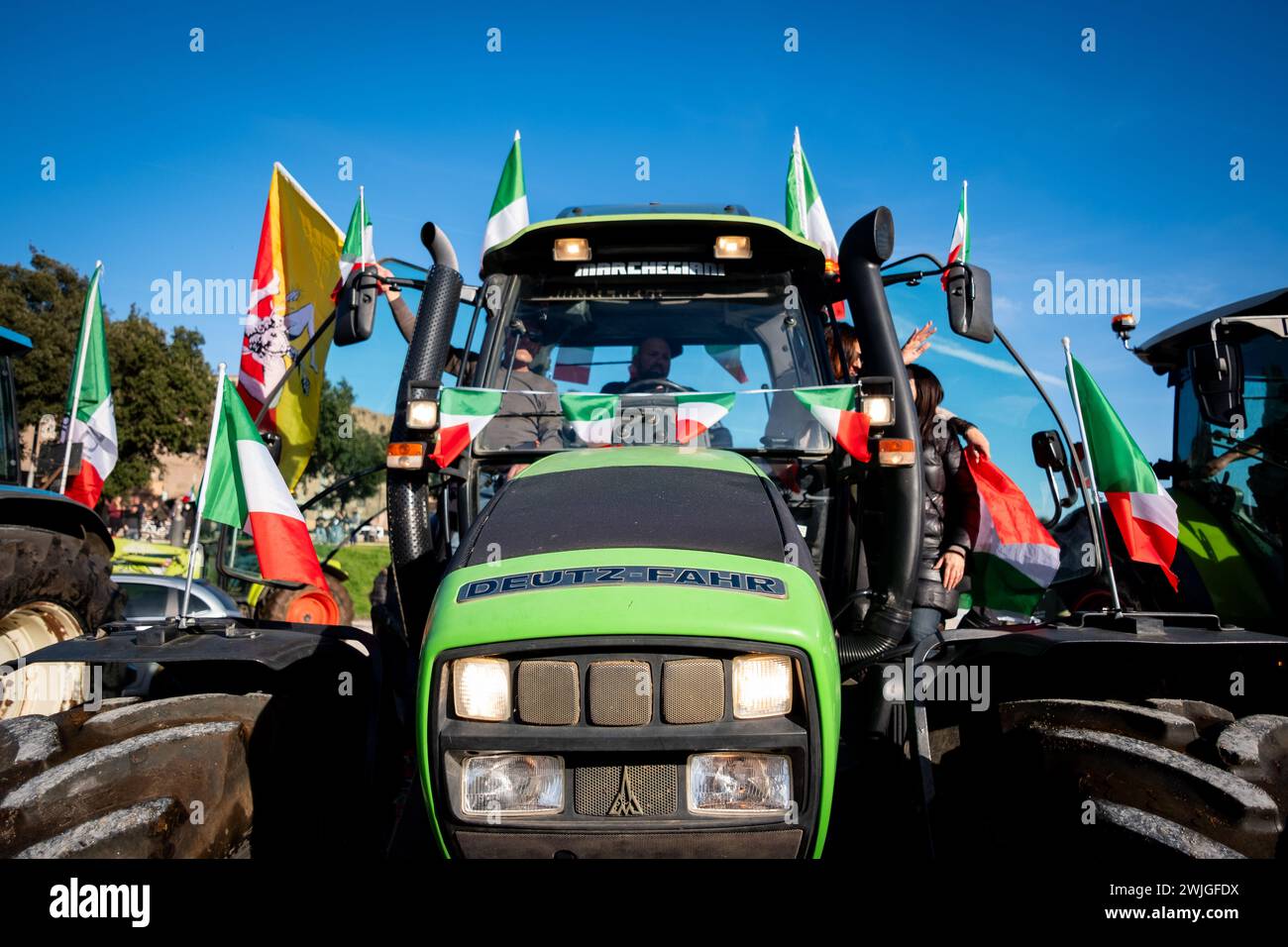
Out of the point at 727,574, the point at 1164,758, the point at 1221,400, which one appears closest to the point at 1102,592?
the point at 1221,400

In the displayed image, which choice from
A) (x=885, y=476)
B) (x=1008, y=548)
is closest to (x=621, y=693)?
(x=885, y=476)

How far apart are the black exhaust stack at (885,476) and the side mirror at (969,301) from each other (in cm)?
25

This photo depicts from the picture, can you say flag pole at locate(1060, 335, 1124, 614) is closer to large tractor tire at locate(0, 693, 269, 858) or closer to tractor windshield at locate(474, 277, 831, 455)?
tractor windshield at locate(474, 277, 831, 455)

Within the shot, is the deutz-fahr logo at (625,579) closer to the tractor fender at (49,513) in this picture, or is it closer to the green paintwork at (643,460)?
the green paintwork at (643,460)

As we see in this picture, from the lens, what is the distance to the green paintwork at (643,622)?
247 centimetres

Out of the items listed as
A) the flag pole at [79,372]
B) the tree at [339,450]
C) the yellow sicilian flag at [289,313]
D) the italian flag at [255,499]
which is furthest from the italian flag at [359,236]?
the tree at [339,450]

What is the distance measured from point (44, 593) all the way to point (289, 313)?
12.0 feet

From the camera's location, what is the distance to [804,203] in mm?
10312

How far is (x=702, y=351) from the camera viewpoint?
4320mm

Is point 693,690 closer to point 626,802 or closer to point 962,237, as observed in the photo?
point 626,802

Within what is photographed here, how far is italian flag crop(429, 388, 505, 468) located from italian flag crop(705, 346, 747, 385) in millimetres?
980

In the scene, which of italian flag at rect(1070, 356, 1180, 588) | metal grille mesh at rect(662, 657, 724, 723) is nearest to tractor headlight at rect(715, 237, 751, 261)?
italian flag at rect(1070, 356, 1180, 588)
